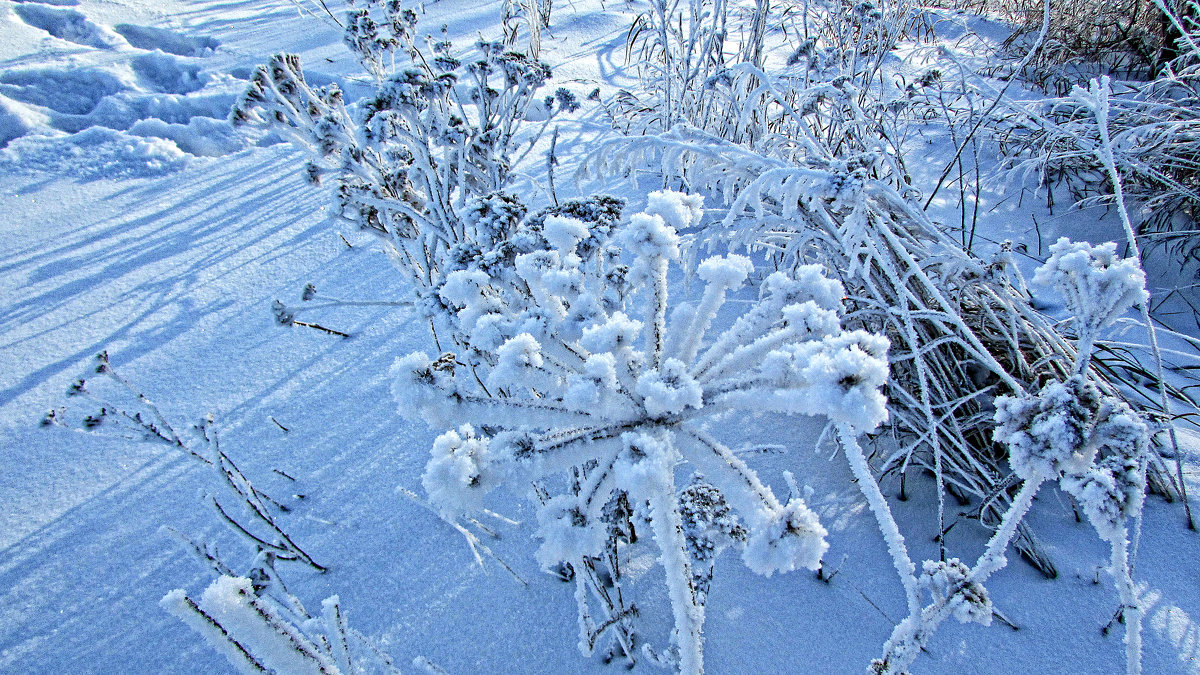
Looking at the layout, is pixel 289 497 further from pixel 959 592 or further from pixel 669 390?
pixel 959 592

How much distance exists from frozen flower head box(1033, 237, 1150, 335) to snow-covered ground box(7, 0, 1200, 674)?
643 millimetres

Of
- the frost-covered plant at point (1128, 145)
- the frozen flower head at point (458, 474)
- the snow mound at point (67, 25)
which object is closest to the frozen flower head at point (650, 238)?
the frozen flower head at point (458, 474)

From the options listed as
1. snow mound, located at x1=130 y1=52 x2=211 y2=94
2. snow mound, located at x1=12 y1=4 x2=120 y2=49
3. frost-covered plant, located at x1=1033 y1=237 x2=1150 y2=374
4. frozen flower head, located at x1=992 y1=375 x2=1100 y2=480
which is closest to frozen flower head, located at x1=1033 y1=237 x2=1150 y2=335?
frost-covered plant, located at x1=1033 y1=237 x2=1150 y2=374

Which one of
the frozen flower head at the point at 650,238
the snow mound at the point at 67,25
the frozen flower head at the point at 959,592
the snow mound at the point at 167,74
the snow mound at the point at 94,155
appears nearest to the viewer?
the frozen flower head at the point at 959,592

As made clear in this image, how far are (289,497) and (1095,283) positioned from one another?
1559 mm

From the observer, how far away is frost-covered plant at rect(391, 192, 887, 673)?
2.14 ft

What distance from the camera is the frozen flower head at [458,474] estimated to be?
660 millimetres

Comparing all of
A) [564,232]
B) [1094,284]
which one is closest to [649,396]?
[564,232]

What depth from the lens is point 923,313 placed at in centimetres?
118

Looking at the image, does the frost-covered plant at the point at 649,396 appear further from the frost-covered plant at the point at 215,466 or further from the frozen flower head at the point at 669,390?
the frost-covered plant at the point at 215,466

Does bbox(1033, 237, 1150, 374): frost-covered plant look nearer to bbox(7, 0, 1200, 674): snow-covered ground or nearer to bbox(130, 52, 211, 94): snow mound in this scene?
bbox(7, 0, 1200, 674): snow-covered ground

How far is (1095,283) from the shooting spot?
2.35 feet

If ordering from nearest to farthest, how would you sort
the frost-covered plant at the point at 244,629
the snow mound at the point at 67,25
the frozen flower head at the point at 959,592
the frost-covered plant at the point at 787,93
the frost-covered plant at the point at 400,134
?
1. the frost-covered plant at the point at 244,629
2. the frozen flower head at the point at 959,592
3. the frost-covered plant at the point at 400,134
4. the frost-covered plant at the point at 787,93
5. the snow mound at the point at 67,25

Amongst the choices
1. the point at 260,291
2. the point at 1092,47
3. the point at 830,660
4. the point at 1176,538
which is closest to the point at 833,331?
the point at 830,660
